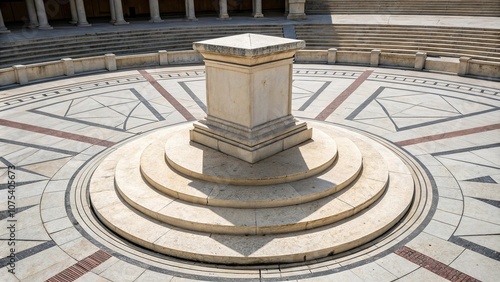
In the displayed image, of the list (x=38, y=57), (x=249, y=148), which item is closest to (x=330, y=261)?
(x=249, y=148)

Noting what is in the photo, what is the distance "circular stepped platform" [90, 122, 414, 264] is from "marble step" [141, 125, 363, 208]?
0.02m

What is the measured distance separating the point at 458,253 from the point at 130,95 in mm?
13164

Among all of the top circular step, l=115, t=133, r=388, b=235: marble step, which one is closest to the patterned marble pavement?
l=115, t=133, r=388, b=235: marble step

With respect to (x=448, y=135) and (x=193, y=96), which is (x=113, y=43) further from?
(x=448, y=135)

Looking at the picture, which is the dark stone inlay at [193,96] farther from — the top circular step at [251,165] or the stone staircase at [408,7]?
the stone staircase at [408,7]

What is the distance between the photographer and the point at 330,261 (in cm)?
666

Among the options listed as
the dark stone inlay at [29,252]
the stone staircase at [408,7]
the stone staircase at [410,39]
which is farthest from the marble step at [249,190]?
the stone staircase at [408,7]

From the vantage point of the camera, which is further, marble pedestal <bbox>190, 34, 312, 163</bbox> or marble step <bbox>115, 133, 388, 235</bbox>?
marble pedestal <bbox>190, 34, 312, 163</bbox>

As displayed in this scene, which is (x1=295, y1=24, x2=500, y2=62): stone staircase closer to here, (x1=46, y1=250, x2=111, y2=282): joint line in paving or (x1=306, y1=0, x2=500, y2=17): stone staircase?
(x1=306, y1=0, x2=500, y2=17): stone staircase

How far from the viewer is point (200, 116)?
13586 millimetres

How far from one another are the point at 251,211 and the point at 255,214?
13cm

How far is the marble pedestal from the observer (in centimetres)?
837

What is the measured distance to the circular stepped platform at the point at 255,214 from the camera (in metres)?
6.79

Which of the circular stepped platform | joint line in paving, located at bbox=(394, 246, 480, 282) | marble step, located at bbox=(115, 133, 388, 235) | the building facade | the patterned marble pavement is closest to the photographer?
joint line in paving, located at bbox=(394, 246, 480, 282)
